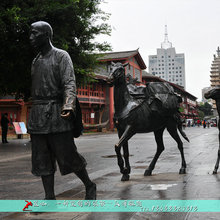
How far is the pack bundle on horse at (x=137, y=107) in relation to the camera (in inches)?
247

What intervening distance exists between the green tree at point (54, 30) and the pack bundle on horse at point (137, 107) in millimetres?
9982

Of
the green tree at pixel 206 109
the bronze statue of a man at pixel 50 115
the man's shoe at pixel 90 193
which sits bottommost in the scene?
the man's shoe at pixel 90 193

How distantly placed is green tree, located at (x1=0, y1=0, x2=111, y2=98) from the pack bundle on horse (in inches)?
393

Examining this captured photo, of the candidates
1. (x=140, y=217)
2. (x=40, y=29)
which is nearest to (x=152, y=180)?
(x=140, y=217)

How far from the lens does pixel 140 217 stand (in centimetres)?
371

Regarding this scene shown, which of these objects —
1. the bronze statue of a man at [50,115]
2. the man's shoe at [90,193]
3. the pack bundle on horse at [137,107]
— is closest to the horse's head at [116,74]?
the pack bundle on horse at [137,107]

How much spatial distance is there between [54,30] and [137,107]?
1203 cm

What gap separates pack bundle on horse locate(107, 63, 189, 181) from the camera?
6.28 meters

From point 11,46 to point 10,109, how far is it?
26215 millimetres

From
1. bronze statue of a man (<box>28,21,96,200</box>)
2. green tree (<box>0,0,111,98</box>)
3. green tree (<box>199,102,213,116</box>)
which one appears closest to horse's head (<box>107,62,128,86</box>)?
bronze statue of a man (<box>28,21,96,200</box>)

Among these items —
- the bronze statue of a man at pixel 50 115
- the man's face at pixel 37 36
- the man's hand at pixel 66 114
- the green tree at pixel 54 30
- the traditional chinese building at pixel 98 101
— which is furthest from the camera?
the traditional chinese building at pixel 98 101

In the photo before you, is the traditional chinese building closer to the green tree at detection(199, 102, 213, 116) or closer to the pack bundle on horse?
the pack bundle on horse

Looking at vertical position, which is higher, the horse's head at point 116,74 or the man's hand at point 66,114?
the horse's head at point 116,74

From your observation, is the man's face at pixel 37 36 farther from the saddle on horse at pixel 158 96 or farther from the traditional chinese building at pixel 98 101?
the traditional chinese building at pixel 98 101
